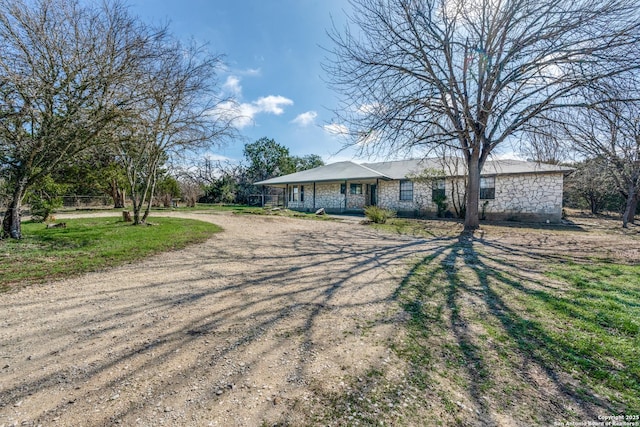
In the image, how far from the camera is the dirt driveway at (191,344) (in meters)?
1.67

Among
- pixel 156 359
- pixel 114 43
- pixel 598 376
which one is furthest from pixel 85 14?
pixel 598 376

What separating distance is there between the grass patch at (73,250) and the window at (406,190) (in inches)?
504

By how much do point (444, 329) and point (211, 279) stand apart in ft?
11.0

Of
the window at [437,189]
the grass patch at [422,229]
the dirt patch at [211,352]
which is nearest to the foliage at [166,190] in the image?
the grass patch at [422,229]

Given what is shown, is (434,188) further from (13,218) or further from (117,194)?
(117,194)

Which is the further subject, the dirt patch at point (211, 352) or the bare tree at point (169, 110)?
the bare tree at point (169, 110)

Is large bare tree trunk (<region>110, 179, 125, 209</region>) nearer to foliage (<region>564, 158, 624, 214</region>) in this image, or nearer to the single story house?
the single story house

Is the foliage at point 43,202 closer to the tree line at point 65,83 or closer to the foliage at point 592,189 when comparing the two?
the tree line at point 65,83

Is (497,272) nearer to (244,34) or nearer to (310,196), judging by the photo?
(244,34)

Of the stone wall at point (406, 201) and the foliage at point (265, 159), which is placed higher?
the foliage at point (265, 159)

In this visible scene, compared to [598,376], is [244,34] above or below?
above

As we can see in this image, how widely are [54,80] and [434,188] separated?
53.9ft

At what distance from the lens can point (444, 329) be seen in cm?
270

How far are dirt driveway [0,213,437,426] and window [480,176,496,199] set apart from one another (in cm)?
1328
